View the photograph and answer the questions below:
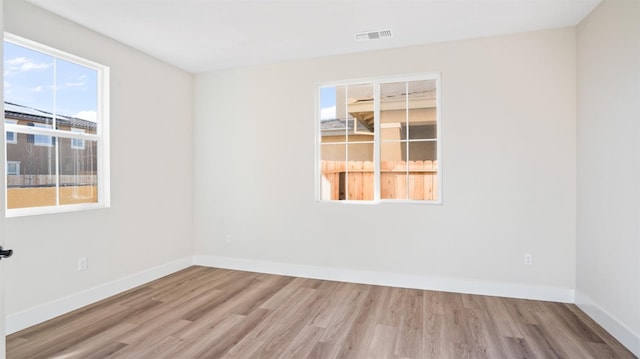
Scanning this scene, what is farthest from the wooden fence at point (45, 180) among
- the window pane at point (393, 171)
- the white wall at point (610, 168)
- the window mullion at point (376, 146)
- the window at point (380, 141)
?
the white wall at point (610, 168)

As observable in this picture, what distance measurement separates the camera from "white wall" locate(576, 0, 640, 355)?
95.2 inches

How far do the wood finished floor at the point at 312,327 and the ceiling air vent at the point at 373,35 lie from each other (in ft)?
8.93

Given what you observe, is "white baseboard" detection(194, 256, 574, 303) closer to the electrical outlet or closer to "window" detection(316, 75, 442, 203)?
"window" detection(316, 75, 442, 203)

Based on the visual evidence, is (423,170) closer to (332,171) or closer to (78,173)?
(332,171)

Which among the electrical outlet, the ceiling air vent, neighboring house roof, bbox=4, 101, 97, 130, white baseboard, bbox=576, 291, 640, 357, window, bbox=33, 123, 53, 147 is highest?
the ceiling air vent

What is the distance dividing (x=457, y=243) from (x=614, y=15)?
7.80 ft

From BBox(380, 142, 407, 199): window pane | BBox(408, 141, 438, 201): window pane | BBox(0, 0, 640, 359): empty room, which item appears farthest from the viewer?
BBox(380, 142, 407, 199): window pane

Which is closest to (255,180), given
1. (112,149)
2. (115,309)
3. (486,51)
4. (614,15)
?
(112,149)

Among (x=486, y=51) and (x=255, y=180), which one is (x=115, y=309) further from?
(x=486, y=51)

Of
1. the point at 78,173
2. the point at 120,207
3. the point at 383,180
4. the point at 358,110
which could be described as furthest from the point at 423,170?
the point at 78,173

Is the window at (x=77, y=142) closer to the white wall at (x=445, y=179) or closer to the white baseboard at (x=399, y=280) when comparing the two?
the white wall at (x=445, y=179)

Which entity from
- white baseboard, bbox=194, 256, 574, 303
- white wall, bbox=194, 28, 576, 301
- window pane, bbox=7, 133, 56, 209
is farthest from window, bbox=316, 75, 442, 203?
window pane, bbox=7, 133, 56, 209

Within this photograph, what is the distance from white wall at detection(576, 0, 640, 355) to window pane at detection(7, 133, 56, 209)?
475 centimetres

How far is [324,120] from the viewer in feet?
Answer: 13.8
